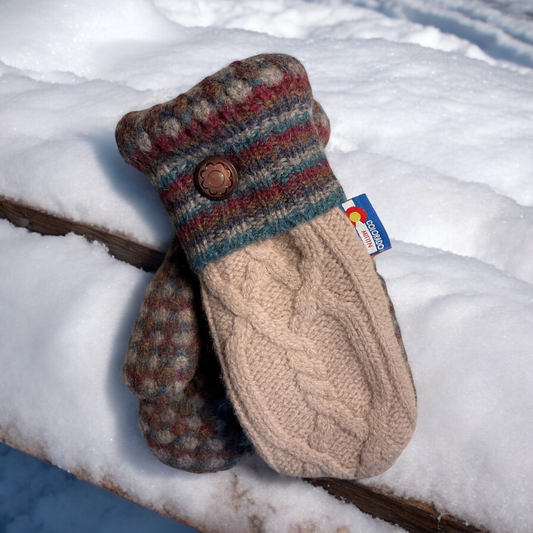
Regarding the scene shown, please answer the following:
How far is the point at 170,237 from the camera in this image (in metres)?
0.85

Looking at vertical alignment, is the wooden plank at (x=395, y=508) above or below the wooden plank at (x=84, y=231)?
below

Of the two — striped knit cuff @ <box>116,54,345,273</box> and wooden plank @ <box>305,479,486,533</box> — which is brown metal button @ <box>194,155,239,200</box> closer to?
striped knit cuff @ <box>116,54,345,273</box>

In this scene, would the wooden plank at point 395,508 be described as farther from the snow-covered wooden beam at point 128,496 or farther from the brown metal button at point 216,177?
the brown metal button at point 216,177

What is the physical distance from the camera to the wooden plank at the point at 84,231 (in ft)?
2.90

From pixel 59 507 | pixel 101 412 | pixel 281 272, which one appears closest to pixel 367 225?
pixel 281 272

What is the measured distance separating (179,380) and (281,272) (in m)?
0.19

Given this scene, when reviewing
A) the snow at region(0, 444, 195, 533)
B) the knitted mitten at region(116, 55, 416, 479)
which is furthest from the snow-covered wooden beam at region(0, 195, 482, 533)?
the snow at region(0, 444, 195, 533)

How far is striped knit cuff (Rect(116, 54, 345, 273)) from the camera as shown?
1.96 ft

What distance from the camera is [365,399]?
2.16 feet

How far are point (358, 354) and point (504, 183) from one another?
2.64 feet

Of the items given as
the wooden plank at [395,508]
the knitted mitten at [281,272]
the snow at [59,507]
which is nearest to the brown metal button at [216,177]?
the knitted mitten at [281,272]

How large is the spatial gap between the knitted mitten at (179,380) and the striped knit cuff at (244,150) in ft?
0.26

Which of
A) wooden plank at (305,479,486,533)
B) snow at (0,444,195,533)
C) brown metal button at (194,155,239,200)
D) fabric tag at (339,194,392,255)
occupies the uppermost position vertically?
brown metal button at (194,155,239,200)

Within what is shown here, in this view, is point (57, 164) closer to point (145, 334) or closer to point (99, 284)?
point (99, 284)
